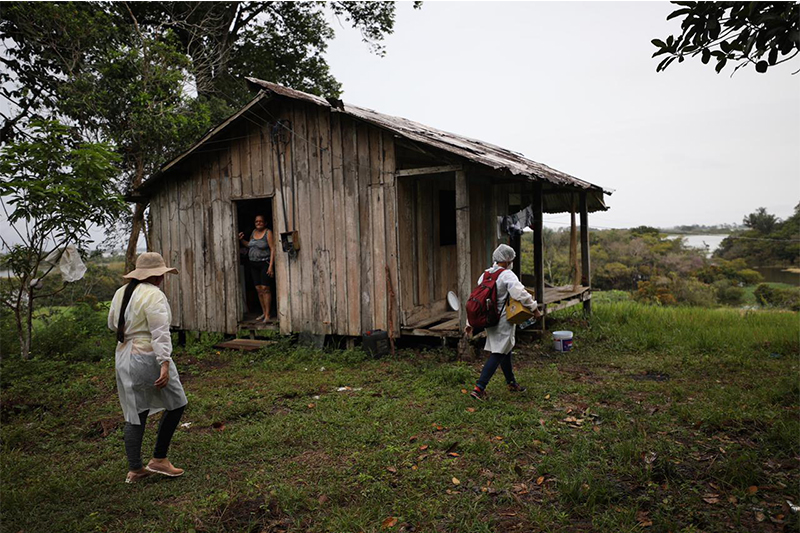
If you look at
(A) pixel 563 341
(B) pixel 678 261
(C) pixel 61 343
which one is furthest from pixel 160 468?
(B) pixel 678 261

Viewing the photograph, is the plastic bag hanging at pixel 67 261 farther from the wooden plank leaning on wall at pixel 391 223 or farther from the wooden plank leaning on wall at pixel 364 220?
the wooden plank leaning on wall at pixel 391 223

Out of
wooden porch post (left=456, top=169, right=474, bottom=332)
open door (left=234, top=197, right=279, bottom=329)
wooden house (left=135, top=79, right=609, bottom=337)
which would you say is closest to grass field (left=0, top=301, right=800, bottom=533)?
wooden porch post (left=456, top=169, right=474, bottom=332)

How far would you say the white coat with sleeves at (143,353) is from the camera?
14.0 feet

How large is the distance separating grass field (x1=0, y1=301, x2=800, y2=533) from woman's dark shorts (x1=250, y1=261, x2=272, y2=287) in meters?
→ 2.27

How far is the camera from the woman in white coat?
4.27 metres

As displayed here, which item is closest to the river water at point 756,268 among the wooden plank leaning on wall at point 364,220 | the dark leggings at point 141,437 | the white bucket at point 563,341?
the white bucket at point 563,341

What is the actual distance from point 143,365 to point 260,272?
6.08m

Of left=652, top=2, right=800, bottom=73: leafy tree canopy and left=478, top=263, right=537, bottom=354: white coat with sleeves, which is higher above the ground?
left=652, top=2, right=800, bottom=73: leafy tree canopy

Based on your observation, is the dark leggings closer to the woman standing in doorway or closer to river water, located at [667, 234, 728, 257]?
the woman standing in doorway

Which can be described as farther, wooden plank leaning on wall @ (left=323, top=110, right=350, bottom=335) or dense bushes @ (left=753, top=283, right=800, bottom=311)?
dense bushes @ (left=753, top=283, right=800, bottom=311)

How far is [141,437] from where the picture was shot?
4.34 metres

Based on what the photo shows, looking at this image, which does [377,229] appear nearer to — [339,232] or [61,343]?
[339,232]

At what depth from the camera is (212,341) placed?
1033cm

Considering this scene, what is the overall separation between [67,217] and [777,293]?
2218cm
